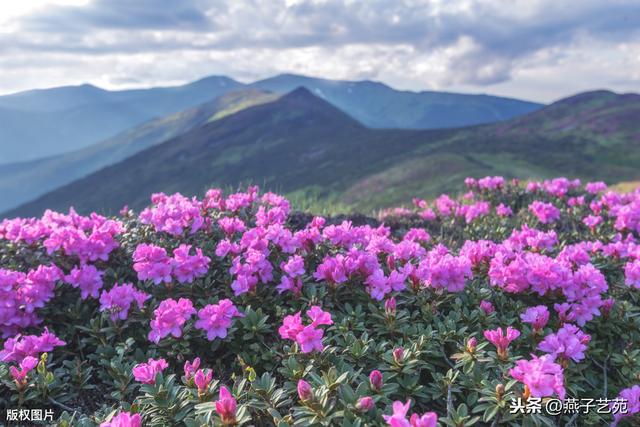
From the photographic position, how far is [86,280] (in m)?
5.24

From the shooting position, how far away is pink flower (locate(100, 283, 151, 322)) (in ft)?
15.6

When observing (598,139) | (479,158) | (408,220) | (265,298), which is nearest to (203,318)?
(265,298)

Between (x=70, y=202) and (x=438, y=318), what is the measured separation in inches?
6517

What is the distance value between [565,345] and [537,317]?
0.36 meters

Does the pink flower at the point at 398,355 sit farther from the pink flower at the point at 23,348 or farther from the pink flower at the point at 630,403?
the pink flower at the point at 23,348

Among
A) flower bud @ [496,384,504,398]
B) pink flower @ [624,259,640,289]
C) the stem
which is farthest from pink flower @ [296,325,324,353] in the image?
pink flower @ [624,259,640,289]

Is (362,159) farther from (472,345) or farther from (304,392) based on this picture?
(304,392)

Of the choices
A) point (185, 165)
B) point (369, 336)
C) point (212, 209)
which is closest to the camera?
point (369, 336)

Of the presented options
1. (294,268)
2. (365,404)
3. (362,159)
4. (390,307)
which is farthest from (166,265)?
(362,159)

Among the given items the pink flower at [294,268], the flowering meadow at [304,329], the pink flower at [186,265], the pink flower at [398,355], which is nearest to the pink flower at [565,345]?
the flowering meadow at [304,329]

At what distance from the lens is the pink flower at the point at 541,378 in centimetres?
324

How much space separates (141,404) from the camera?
3785 millimetres

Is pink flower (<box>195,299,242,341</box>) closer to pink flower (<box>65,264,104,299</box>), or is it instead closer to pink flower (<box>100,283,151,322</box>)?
pink flower (<box>100,283,151,322</box>)

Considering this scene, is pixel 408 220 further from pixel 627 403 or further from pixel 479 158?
pixel 479 158
